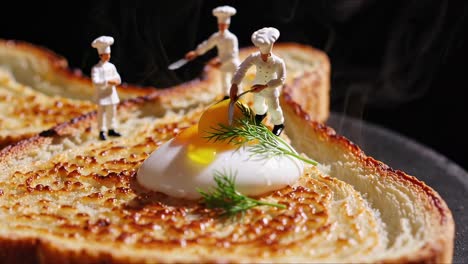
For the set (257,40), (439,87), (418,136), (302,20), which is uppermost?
(257,40)

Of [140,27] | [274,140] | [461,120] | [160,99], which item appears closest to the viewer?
[274,140]

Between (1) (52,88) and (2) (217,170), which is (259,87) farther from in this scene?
(1) (52,88)

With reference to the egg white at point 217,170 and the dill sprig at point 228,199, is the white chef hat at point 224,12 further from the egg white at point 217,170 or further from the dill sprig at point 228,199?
the dill sprig at point 228,199

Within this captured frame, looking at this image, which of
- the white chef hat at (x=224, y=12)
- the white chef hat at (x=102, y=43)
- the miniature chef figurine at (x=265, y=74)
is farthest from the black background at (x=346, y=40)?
the miniature chef figurine at (x=265, y=74)

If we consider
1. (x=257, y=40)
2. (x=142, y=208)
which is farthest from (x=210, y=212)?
(x=257, y=40)

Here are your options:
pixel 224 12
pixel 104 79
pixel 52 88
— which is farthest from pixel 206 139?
pixel 52 88

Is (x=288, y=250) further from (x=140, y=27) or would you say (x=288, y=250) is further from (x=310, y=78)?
(x=140, y=27)
